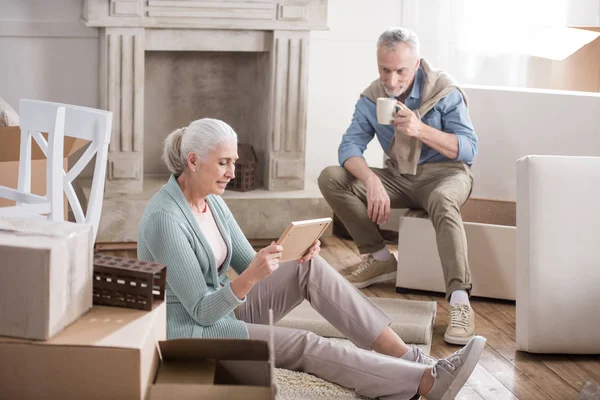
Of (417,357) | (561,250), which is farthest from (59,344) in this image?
(561,250)

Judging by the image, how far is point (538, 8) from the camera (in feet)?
16.0

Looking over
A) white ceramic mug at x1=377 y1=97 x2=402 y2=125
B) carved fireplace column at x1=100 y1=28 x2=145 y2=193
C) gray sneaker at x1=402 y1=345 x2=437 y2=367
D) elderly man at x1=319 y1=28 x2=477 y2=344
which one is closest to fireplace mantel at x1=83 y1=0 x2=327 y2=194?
carved fireplace column at x1=100 y1=28 x2=145 y2=193

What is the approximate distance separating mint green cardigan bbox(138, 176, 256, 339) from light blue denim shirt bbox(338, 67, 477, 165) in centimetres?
153

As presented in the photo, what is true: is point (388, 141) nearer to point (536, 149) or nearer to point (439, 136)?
point (439, 136)

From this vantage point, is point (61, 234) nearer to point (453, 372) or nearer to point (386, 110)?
point (453, 372)

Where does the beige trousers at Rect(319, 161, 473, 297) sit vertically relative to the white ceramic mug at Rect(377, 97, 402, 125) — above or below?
below

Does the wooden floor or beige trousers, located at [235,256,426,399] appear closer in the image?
beige trousers, located at [235,256,426,399]

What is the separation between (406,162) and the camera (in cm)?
366

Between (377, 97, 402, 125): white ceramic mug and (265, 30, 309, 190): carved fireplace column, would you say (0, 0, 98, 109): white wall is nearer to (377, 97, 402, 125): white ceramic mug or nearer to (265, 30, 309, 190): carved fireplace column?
(265, 30, 309, 190): carved fireplace column

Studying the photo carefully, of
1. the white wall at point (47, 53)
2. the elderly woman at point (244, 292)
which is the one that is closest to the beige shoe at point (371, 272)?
the elderly woman at point (244, 292)

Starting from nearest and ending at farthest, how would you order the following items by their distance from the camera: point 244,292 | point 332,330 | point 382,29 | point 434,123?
point 244,292, point 332,330, point 434,123, point 382,29

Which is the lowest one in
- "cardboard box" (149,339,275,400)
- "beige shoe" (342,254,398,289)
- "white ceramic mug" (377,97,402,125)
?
"beige shoe" (342,254,398,289)

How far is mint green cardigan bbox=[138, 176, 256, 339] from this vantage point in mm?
2238

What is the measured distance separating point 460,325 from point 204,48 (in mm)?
1905
